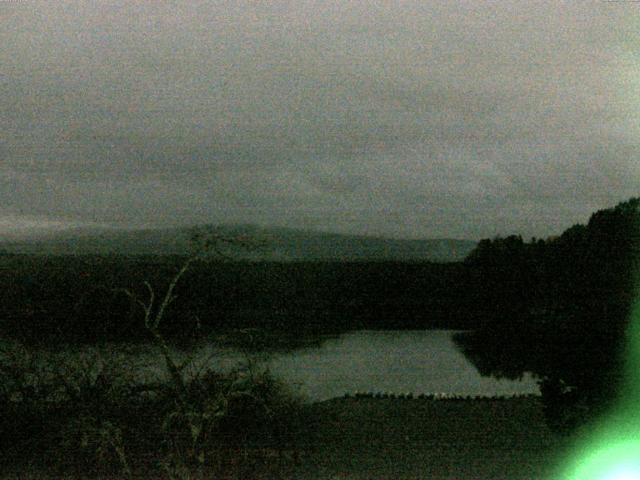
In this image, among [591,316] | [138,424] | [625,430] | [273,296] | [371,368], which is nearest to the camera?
[625,430]

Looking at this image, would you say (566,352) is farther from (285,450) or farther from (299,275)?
(299,275)

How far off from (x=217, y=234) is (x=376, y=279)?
38.9 metres

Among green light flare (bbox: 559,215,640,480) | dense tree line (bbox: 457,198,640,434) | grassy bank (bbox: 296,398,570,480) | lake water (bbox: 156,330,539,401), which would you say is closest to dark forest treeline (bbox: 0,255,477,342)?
lake water (bbox: 156,330,539,401)

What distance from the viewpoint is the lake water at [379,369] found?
1485 cm

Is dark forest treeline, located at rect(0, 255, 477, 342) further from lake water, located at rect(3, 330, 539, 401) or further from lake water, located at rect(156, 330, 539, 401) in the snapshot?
lake water, located at rect(156, 330, 539, 401)

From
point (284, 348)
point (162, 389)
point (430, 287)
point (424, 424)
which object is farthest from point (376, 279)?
point (162, 389)

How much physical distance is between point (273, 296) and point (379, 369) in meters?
22.3

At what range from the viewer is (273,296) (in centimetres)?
3950

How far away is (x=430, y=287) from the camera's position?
41.5 meters

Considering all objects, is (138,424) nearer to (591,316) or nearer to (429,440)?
(429,440)

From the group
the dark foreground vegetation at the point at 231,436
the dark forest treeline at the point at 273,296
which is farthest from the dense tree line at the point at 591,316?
the dark forest treeline at the point at 273,296

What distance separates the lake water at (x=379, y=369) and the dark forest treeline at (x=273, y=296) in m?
3.89

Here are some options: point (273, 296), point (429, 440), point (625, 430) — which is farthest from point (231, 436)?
point (273, 296)

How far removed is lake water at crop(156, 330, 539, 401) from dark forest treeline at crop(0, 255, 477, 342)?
3.89m
